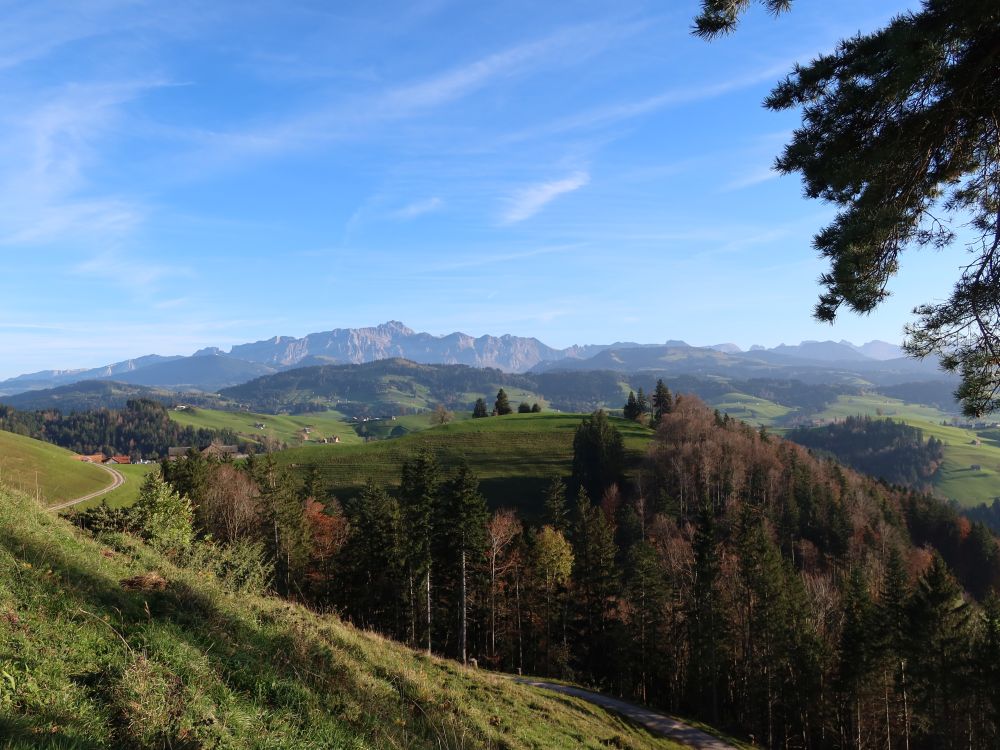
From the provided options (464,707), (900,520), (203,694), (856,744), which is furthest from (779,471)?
(203,694)

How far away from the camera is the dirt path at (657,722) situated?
29.9 metres

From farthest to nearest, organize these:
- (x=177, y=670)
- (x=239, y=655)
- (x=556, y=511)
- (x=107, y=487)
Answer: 1. (x=107, y=487)
2. (x=556, y=511)
3. (x=239, y=655)
4. (x=177, y=670)

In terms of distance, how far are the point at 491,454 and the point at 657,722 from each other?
7956 centimetres

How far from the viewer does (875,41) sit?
8.45 meters

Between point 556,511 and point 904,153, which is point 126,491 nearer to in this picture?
point 556,511

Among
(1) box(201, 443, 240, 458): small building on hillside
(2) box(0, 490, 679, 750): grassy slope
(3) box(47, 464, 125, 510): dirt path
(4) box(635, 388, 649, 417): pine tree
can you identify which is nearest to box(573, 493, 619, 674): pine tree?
(2) box(0, 490, 679, 750): grassy slope

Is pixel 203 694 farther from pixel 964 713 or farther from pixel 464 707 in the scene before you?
pixel 964 713

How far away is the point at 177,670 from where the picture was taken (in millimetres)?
7320

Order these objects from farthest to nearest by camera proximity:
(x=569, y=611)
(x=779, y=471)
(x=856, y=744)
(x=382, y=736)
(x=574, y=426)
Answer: (x=574, y=426)
(x=779, y=471)
(x=569, y=611)
(x=856, y=744)
(x=382, y=736)

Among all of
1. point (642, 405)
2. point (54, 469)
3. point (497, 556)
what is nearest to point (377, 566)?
point (497, 556)

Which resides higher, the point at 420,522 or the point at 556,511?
→ the point at 420,522

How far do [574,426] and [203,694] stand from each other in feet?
397

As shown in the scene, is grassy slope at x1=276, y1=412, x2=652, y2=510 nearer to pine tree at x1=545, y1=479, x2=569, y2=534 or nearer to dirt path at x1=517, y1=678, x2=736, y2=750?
pine tree at x1=545, y1=479, x2=569, y2=534

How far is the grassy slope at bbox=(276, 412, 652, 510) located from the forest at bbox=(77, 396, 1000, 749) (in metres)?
34.2
